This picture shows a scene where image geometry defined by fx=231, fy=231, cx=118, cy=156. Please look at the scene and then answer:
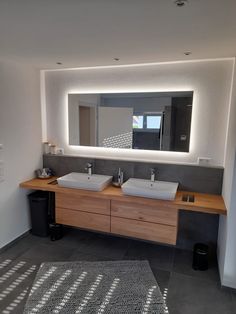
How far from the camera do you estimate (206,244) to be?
288cm

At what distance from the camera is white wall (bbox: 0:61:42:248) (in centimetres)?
278

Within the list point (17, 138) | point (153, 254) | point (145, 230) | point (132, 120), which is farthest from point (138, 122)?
point (153, 254)

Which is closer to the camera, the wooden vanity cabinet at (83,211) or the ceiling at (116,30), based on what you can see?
the ceiling at (116,30)

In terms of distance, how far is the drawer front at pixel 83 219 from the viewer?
2.79 metres

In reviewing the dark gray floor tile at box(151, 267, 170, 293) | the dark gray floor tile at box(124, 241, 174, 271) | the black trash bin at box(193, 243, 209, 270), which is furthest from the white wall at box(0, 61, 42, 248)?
the black trash bin at box(193, 243, 209, 270)

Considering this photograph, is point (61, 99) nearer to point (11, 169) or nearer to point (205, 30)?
point (11, 169)

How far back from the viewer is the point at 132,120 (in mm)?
3068

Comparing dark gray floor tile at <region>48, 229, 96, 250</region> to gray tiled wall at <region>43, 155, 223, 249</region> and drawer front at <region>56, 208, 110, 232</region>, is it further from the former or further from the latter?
gray tiled wall at <region>43, 155, 223, 249</region>

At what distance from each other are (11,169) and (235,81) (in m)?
2.78

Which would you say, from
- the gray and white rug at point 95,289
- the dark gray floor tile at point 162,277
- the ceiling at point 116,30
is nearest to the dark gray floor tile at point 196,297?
the dark gray floor tile at point 162,277

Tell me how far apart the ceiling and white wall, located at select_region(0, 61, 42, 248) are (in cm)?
37

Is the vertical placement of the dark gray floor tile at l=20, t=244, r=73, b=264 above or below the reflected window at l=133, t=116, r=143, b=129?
below

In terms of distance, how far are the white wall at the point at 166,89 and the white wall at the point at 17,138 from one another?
0.32 meters

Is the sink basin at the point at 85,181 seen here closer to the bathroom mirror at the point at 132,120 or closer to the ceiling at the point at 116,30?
the bathroom mirror at the point at 132,120
